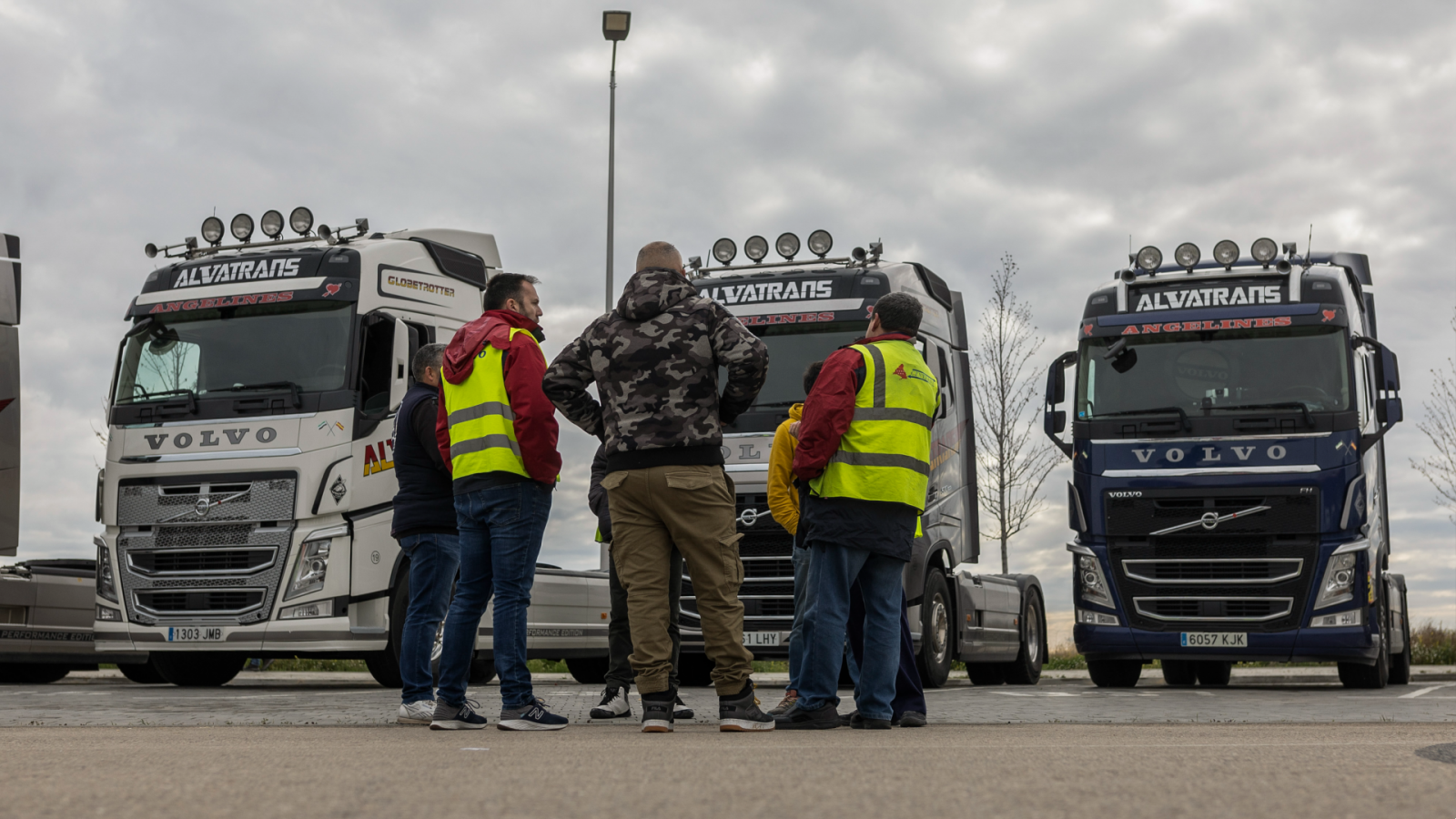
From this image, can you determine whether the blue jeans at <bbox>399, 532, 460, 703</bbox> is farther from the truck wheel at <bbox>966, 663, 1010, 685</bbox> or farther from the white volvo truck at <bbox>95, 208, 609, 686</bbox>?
the truck wheel at <bbox>966, 663, 1010, 685</bbox>

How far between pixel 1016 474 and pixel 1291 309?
12.0 meters

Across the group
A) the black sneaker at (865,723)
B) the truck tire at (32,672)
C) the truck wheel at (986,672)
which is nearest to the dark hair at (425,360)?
the black sneaker at (865,723)

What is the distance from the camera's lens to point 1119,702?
386 inches

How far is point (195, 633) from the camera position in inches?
450

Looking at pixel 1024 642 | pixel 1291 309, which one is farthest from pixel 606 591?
pixel 1291 309

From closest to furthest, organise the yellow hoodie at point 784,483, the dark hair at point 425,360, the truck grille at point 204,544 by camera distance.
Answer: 1. the dark hair at point 425,360
2. the yellow hoodie at point 784,483
3. the truck grille at point 204,544

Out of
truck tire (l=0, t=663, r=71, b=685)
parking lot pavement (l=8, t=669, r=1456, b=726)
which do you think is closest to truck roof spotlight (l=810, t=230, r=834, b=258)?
parking lot pavement (l=8, t=669, r=1456, b=726)

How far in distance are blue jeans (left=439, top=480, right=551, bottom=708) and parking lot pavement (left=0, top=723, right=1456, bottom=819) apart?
53cm

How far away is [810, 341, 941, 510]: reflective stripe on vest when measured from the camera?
6727 mm

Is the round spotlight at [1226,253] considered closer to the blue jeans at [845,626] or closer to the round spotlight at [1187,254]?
the round spotlight at [1187,254]

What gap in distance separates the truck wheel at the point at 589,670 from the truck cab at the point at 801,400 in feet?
10.0

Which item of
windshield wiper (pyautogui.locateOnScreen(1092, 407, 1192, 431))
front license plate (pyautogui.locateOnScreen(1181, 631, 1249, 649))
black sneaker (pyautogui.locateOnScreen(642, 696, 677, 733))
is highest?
windshield wiper (pyautogui.locateOnScreen(1092, 407, 1192, 431))

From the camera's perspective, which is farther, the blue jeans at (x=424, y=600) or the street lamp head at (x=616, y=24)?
the street lamp head at (x=616, y=24)

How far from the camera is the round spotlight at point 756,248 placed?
12430mm
